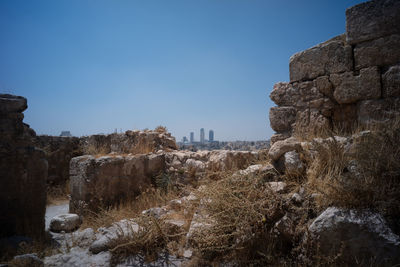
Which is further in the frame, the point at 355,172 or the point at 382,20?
the point at 382,20

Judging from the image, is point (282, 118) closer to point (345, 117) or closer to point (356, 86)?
point (345, 117)

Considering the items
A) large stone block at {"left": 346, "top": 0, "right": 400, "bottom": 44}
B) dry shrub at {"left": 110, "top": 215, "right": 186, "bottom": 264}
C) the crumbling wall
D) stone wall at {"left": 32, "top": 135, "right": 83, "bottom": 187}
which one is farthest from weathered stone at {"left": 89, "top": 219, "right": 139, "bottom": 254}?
stone wall at {"left": 32, "top": 135, "right": 83, "bottom": 187}

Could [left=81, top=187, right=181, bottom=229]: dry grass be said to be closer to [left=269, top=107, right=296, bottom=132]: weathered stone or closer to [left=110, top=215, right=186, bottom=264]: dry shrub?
[left=110, top=215, right=186, bottom=264]: dry shrub

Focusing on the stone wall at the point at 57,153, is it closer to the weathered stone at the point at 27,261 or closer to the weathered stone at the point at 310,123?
the weathered stone at the point at 27,261

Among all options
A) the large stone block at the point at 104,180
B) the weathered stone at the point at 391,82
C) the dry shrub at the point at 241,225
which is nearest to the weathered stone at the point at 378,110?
the weathered stone at the point at 391,82

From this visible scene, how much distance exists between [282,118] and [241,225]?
2.72 m

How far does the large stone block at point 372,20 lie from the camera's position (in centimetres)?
352

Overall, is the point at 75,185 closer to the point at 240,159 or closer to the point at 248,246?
the point at 240,159

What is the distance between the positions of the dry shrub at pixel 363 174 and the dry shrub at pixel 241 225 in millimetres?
573

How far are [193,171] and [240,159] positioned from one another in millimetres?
1067

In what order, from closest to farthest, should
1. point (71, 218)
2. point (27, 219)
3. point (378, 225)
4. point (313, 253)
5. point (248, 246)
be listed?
point (378, 225) → point (313, 253) → point (248, 246) → point (27, 219) → point (71, 218)

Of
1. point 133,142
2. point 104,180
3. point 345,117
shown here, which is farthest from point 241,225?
point 133,142

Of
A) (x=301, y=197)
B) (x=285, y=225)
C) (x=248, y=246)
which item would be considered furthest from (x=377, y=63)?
(x=248, y=246)

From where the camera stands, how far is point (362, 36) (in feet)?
12.4
